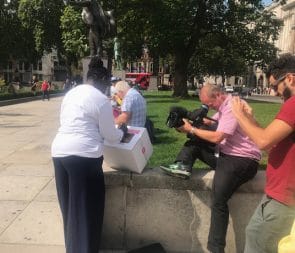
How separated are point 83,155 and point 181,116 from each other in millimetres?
1073

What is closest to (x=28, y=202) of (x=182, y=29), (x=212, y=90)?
(x=212, y=90)

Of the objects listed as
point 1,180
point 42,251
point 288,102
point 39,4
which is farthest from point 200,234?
point 39,4

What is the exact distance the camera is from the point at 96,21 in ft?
48.8

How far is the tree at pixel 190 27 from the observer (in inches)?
1292

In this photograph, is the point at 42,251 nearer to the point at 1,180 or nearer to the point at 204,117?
the point at 204,117

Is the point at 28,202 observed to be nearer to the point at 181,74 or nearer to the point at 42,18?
the point at 181,74

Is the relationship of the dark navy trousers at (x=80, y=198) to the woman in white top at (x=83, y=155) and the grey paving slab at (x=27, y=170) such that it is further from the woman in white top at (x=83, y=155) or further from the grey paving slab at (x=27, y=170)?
the grey paving slab at (x=27, y=170)

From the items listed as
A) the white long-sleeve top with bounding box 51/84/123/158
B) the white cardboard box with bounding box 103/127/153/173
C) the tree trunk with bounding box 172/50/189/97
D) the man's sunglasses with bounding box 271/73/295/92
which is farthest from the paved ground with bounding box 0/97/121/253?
the tree trunk with bounding box 172/50/189/97

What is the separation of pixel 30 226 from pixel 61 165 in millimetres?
1858

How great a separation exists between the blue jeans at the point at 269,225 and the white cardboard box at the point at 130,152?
174 cm

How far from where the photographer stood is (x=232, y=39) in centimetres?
3856

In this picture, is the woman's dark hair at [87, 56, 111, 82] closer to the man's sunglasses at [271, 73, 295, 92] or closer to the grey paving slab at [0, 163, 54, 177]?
the man's sunglasses at [271, 73, 295, 92]

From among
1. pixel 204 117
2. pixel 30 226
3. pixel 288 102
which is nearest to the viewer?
pixel 288 102

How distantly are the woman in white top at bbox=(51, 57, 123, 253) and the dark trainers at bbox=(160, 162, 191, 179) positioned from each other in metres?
0.81
